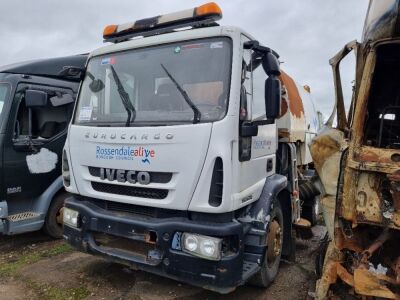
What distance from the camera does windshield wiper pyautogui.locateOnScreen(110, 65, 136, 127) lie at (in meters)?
3.60

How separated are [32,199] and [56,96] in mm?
1547

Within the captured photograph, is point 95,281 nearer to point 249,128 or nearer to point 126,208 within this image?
point 126,208

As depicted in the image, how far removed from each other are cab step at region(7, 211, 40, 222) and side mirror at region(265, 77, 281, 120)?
12.1 ft

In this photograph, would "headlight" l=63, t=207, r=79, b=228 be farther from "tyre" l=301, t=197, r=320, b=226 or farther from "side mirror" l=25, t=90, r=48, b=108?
"tyre" l=301, t=197, r=320, b=226

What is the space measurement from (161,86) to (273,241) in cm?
203

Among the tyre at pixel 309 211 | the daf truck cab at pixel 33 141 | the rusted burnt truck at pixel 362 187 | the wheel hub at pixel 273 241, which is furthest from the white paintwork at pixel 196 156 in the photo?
the tyre at pixel 309 211

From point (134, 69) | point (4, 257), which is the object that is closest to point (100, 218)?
point (134, 69)

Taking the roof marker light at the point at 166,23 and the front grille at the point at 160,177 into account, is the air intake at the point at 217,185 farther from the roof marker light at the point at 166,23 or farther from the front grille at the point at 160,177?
the roof marker light at the point at 166,23

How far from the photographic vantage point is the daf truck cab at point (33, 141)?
16.5 feet

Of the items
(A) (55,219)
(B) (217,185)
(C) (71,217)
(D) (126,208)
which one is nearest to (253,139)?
(B) (217,185)

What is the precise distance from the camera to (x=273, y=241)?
406 centimetres

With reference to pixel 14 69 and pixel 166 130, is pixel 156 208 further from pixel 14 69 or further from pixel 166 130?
pixel 14 69

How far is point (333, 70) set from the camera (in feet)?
11.5

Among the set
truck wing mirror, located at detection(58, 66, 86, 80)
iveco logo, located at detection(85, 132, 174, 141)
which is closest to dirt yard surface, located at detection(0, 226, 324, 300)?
iveco logo, located at detection(85, 132, 174, 141)
